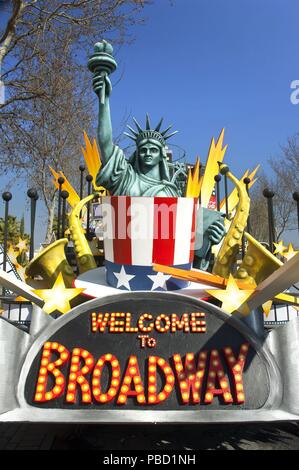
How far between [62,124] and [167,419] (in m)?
16.0

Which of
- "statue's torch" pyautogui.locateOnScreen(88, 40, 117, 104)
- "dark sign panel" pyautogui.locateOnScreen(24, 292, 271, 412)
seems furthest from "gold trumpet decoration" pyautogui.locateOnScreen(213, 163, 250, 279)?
"statue's torch" pyautogui.locateOnScreen(88, 40, 117, 104)

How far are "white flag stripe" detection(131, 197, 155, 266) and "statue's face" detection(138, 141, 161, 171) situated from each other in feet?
3.67

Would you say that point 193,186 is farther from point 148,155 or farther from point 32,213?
point 32,213

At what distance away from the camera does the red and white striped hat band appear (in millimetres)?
2783

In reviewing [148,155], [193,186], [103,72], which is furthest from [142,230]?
[193,186]

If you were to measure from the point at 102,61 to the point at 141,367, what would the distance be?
2.35m

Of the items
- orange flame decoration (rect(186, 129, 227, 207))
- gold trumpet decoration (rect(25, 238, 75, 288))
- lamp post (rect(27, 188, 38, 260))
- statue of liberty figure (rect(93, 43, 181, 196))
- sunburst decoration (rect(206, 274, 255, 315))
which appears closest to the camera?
sunburst decoration (rect(206, 274, 255, 315))

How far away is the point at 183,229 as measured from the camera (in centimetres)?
288

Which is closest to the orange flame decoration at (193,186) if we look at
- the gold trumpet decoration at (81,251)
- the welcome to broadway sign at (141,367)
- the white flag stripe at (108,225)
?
the gold trumpet decoration at (81,251)

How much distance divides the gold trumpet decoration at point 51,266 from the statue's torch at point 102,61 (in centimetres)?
136

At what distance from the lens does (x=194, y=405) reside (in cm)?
183

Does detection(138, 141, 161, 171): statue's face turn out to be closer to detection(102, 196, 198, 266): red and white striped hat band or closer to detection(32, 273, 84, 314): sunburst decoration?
detection(102, 196, 198, 266): red and white striped hat band

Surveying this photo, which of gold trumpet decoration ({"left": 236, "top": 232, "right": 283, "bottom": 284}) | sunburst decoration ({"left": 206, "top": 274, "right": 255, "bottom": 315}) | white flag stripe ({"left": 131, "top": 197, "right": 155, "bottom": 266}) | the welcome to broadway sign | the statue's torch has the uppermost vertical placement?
the statue's torch

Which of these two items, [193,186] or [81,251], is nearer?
[81,251]
